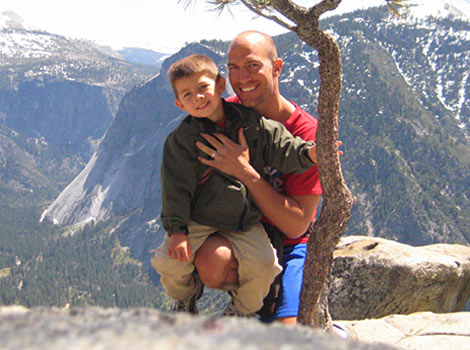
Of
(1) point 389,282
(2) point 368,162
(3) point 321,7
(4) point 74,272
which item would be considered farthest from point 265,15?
(2) point 368,162

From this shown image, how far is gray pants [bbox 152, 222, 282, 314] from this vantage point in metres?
3.75

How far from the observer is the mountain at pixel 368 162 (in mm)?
131625

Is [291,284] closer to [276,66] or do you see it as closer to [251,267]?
[251,267]

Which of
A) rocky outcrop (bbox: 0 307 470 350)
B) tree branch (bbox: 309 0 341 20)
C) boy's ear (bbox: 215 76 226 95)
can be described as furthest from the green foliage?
rocky outcrop (bbox: 0 307 470 350)

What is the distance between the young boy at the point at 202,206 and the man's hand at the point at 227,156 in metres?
0.06

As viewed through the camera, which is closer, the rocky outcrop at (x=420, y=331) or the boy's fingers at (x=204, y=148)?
the boy's fingers at (x=204, y=148)

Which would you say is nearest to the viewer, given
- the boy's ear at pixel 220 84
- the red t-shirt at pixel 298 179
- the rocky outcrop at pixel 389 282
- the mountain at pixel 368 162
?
the boy's ear at pixel 220 84

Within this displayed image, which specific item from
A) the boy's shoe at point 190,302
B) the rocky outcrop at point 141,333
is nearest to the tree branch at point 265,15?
the boy's shoe at point 190,302

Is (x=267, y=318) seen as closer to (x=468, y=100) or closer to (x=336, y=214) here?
(x=336, y=214)

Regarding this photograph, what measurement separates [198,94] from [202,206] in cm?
105

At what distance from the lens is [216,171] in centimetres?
393

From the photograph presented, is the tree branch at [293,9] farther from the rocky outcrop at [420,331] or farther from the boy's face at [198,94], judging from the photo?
the rocky outcrop at [420,331]

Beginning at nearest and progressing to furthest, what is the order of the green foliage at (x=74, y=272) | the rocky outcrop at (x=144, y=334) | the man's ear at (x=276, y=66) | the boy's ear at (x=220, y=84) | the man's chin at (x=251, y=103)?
the rocky outcrop at (x=144, y=334) < the boy's ear at (x=220, y=84) < the man's chin at (x=251, y=103) < the man's ear at (x=276, y=66) < the green foliage at (x=74, y=272)

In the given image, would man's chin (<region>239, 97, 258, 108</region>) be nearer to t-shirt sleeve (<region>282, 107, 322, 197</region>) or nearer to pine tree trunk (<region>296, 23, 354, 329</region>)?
t-shirt sleeve (<region>282, 107, 322, 197</region>)
